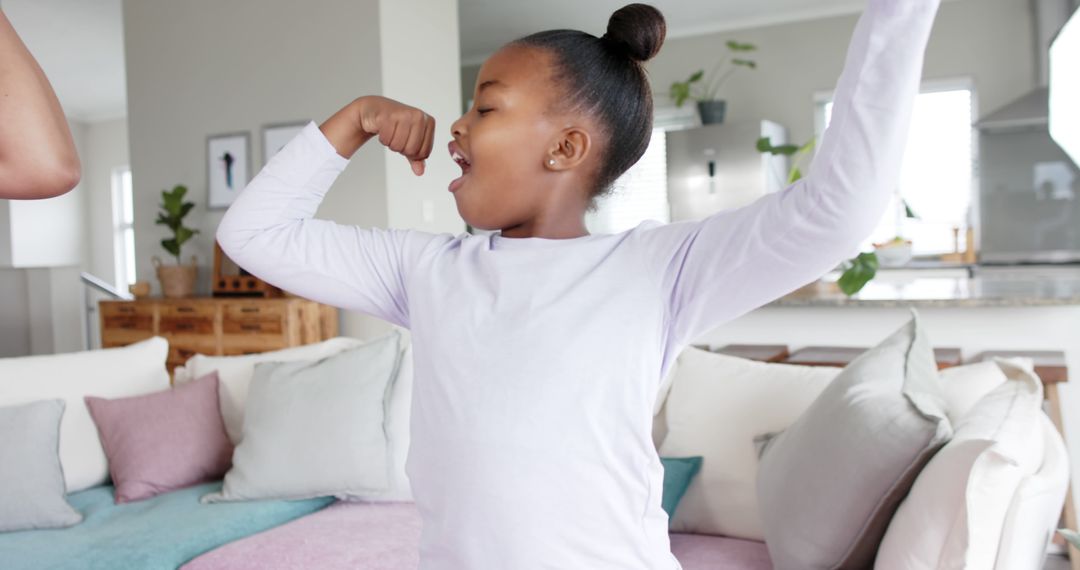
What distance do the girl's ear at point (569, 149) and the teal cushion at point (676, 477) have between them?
50.9 inches

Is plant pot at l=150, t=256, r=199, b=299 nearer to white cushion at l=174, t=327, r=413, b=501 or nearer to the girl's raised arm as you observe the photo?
white cushion at l=174, t=327, r=413, b=501

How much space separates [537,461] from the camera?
0.77 metres

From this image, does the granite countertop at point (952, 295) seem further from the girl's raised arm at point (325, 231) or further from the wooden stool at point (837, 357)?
the girl's raised arm at point (325, 231)

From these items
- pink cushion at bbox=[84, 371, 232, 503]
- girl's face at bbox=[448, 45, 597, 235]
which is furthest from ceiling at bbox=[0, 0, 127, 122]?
girl's face at bbox=[448, 45, 597, 235]

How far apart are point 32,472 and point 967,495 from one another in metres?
2.14

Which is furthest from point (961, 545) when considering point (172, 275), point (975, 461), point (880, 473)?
point (172, 275)

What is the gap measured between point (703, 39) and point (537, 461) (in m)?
6.86

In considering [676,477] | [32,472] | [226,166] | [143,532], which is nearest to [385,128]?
[676,477]

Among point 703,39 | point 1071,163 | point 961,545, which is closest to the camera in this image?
point 961,545

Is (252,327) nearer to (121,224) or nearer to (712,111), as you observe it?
(712,111)

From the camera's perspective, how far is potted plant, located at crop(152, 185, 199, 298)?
5121mm

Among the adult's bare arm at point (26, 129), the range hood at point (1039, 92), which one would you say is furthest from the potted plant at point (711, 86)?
the adult's bare arm at point (26, 129)

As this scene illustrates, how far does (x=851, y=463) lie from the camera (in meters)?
1.58

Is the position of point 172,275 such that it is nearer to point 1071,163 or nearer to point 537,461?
point 537,461
